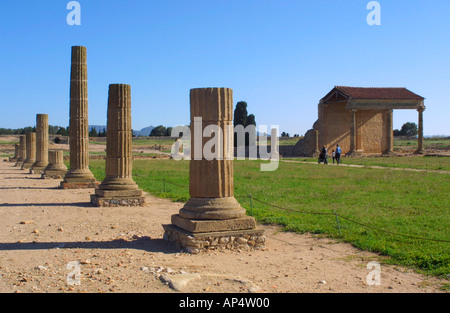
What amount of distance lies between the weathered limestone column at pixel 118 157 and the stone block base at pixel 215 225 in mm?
6152

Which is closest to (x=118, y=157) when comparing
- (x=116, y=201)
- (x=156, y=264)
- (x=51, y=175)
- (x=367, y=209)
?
(x=116, y=201)

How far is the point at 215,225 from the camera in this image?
29.0ft

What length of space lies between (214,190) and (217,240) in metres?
0.99

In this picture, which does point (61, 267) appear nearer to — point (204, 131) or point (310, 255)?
point (204, 131)

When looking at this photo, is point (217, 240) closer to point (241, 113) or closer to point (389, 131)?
point (389, 131)

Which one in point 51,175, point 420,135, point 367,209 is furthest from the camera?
point 420,135

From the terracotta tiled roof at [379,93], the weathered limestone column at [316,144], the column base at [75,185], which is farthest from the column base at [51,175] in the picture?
the terracotta tiled roof at [379,93]

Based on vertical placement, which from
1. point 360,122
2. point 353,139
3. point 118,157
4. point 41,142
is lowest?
point 118,157

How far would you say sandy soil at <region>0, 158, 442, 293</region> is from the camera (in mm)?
6480

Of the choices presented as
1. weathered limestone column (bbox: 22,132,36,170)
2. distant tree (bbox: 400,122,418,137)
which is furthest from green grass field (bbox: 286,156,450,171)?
distant tree (bbox: 400,122,418,137)

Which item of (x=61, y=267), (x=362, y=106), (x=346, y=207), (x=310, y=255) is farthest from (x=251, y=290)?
(x=362, y=106)

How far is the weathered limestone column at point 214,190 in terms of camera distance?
8844 millimetres

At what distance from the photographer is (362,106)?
149ft

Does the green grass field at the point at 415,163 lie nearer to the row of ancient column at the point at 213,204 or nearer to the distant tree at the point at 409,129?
the row of ancient column at the point at 213,204
